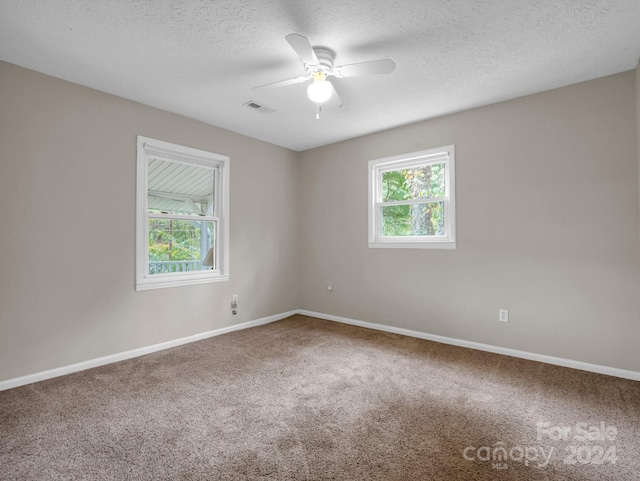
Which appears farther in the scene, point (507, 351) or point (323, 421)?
point (507, 351)

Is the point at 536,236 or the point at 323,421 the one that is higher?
the point at 536,236

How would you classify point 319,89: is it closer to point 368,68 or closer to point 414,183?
point 368,68

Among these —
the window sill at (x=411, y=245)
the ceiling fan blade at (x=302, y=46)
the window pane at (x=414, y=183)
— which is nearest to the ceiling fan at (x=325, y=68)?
the ceiling fan blade at (x=302, y=46)

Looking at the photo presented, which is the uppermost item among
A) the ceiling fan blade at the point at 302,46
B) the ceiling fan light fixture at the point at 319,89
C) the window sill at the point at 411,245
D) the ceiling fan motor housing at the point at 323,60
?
the ceiling fan motor housing at the point at 323,60

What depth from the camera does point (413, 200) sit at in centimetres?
401

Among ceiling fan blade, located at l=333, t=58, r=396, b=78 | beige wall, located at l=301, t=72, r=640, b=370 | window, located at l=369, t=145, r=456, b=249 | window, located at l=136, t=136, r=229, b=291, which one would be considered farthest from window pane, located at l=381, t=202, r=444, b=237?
window, located at l=136, t=136, r=229, b=291

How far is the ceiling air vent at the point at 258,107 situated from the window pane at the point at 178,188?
1.04 m

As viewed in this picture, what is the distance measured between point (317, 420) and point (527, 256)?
2.51 metres

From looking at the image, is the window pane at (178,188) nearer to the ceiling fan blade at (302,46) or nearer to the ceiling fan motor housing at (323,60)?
the ceiling fan motor housing at (323,60)

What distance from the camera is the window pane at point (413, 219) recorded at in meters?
3.85

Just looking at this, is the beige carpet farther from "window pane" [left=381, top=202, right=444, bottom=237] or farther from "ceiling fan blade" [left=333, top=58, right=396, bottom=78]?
"ceiling fan blade" [left=333, top=58, right=396, bottom=78]

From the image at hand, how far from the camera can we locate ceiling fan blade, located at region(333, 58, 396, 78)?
7.18 ft

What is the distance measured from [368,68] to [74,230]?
9.32 ft

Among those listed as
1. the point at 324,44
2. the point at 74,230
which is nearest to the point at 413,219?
the point at 324,44
